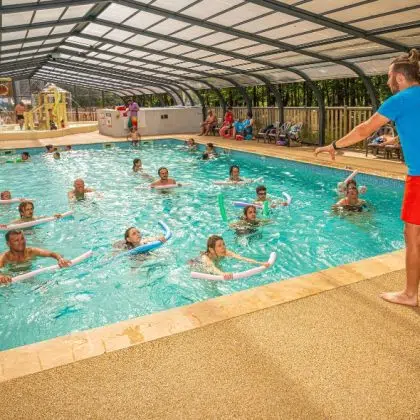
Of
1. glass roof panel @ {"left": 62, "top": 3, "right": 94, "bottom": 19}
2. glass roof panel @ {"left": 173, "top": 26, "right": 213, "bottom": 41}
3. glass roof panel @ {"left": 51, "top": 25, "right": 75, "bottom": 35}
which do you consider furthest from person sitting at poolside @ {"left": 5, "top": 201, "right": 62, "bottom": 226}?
glass roof panel @ {"left": 51, "top": 25, "right": 75, "bottom": 35}

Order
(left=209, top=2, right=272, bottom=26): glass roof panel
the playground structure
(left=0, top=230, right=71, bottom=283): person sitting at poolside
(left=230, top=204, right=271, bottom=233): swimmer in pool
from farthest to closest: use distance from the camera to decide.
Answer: the playground structure
(left=209, top=2, right=272, bottom=26): glass roof panel
(left=230, top=204, right=271, bottom=233): swimmer in pool
(left=0, top=230, right=71, bottom=283): person sitting at poolside

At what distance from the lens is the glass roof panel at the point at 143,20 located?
12359mm

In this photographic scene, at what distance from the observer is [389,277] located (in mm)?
3930

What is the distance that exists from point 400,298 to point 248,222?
428 centimetres

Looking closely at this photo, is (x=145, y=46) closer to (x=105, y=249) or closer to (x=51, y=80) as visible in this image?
(x=105, y=249)

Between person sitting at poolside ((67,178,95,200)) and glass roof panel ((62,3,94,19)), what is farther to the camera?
glass roof panel ((62,3,94,19))

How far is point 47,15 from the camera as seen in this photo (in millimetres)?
12516

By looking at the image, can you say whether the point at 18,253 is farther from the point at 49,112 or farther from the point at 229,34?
the point at 49,112

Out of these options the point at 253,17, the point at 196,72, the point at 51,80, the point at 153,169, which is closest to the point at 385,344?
the point at 253,17

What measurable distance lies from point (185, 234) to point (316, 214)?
2.81 m

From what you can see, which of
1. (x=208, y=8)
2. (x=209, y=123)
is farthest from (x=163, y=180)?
(x=209, y=123)

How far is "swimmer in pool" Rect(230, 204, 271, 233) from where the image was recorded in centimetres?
741

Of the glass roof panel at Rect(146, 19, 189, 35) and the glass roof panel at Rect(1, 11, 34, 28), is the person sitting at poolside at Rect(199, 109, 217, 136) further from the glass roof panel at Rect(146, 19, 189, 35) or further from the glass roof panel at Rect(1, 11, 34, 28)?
the glass roof panel at Rect(1, 11, 34, 28)

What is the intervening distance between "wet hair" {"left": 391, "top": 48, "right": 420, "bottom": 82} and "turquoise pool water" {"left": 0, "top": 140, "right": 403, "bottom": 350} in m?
3.16
